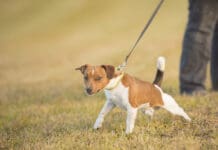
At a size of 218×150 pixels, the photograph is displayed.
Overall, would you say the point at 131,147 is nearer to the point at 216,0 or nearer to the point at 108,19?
the point at 216,0

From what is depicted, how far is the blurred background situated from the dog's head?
21.8 ft

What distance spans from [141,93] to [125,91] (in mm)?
300

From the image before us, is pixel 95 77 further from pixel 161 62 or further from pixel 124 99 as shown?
pixel 161 62

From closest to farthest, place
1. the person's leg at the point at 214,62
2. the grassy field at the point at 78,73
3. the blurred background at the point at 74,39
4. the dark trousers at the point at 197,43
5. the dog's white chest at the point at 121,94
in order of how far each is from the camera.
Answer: the grassy field at the point at 78,73, the dog's white chest at the point at 121,94, the dark trousers at the point at 197,43, the person's leg at the point at 214,62, the blurred background at the point at 74,39

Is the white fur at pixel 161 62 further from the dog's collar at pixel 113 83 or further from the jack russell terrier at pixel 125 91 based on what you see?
the dog's collar at pixel 113 83

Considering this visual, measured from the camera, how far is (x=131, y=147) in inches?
244

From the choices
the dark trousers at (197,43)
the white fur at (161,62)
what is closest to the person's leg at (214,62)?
the dark trousers at (197,43)

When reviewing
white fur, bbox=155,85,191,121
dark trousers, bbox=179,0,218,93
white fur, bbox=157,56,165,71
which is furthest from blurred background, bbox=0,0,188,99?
white fur, bbox=155,85,191,121

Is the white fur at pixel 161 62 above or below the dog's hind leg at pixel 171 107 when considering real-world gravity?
above

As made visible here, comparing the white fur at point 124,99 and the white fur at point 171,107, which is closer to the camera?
the white fur at point 124,99

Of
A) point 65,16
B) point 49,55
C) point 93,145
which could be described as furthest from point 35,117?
point 65,16

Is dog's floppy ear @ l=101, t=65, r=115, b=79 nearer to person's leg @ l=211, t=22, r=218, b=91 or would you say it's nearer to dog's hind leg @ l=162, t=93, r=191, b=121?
dog's hind leg @ l=162, t=93, r=191, b=121

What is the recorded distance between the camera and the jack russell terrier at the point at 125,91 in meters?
6.68

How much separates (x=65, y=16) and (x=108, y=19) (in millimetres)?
3940
